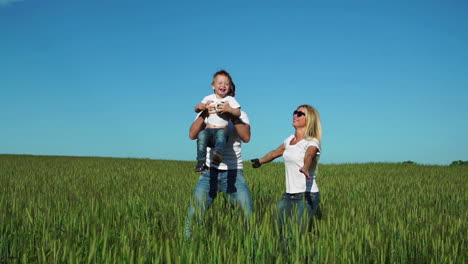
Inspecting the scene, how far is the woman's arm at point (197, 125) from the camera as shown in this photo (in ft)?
14.4

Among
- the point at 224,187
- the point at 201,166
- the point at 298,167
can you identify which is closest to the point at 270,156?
the point at 298,167

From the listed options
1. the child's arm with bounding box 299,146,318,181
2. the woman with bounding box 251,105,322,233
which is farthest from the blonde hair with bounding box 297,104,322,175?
the child's arm with bounding box 299,146,318,181

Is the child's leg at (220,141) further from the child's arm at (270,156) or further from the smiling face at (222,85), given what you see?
the child's arm at (270,156)

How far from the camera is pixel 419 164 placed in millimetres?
21781

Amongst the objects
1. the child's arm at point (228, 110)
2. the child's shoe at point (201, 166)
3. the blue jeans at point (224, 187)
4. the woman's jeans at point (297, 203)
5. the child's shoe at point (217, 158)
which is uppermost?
the child's arm at point (228, 110)

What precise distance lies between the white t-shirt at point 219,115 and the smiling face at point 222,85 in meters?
0.06

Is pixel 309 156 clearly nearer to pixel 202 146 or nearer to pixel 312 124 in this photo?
pixel 312 124

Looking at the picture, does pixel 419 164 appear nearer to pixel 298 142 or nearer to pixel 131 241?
pixel 298 142

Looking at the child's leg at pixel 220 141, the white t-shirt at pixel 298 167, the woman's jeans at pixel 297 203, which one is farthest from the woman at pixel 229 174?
the white t-shirt at pixel 298 167

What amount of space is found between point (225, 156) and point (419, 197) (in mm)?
5655

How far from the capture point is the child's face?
429 centimetres

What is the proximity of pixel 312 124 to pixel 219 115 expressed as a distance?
1.03m

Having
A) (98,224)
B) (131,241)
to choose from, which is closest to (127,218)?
(98,224)

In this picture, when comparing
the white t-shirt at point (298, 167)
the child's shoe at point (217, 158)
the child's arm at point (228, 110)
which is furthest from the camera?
the white t-shirt at point (298, 167)
